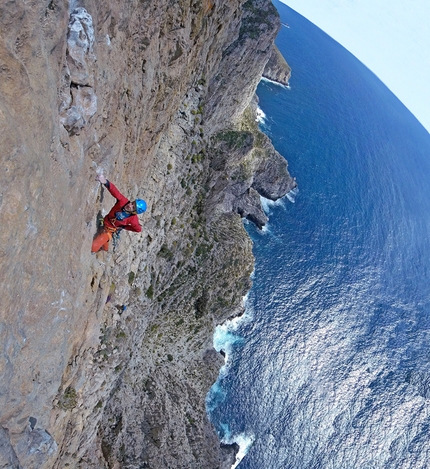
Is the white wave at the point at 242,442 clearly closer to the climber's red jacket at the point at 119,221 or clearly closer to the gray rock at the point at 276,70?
the climber's red jacket at the point at 119,221

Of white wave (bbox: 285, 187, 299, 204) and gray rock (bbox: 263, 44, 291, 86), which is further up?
gray rock (bbox: 263, 44, 291, 86)

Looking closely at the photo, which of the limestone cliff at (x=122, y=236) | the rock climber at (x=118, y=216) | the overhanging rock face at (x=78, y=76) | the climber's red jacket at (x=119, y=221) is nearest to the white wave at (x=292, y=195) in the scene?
the limestone cliff at (x=122, y=236)

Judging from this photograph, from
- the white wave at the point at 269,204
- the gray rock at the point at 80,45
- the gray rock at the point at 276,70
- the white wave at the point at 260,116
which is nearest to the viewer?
the gray rock at the point at 80,45

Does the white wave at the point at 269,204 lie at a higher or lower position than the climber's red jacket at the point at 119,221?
lower

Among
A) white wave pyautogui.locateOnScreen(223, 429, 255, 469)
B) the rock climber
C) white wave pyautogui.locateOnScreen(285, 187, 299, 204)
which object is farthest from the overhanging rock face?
white wave pyautogui.locateOnScreen(285, 187, 299, 204)

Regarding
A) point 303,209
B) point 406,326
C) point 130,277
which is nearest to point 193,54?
point 130,277

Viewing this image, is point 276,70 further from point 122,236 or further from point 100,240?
point 100,240

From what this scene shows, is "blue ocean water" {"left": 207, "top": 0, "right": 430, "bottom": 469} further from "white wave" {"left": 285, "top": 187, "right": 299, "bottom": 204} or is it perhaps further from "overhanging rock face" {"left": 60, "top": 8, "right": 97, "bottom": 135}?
"overhanging rock face" {"left": 60, "top": 8, "right": 97, "bottom": 135}
